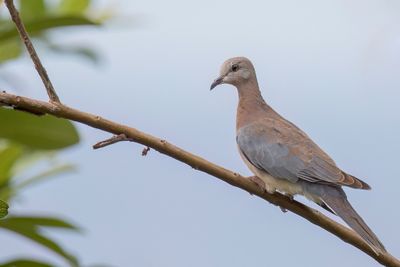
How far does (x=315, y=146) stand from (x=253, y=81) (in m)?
0.52

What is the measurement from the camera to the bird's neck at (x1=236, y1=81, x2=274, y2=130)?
10.2 ft

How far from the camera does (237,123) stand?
315cm

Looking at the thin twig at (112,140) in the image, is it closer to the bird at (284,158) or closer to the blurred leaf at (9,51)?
the bird at (284,158)

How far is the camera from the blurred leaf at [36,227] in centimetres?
249

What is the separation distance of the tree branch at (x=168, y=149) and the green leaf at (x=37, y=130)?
0.78m

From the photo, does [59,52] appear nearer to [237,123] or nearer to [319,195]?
[237,123]

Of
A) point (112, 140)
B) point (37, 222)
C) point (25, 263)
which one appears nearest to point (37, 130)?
point (37, 222)

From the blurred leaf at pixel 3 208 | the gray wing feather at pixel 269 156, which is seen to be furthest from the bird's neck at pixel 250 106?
the blurred leaf at pixel 3 208

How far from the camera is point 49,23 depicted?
8.85 feet

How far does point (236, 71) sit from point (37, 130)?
2.99ft

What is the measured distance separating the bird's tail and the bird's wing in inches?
2.1

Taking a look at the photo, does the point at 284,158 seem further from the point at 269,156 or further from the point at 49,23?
the point at 49,23

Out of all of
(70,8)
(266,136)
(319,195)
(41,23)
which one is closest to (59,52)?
(70,8)

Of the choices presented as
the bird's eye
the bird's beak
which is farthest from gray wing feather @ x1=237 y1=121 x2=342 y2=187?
the bird's eye
